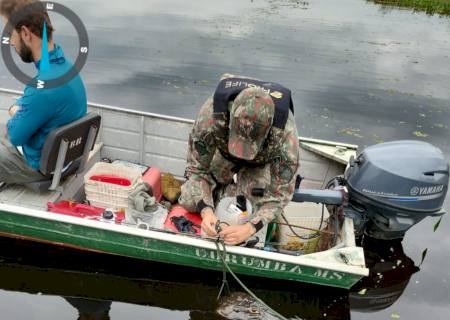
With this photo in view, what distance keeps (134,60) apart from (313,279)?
7.97 m

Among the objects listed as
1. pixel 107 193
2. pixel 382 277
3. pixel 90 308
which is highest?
pixel 107 193

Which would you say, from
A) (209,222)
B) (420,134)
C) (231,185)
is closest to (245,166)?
(231,185)

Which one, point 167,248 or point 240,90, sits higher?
point 240,90

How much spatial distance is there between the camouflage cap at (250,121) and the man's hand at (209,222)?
664 mm

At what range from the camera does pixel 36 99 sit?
3393 mm

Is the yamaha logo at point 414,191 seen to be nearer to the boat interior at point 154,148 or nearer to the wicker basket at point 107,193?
the boat interior at point 154,148

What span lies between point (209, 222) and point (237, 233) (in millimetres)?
236

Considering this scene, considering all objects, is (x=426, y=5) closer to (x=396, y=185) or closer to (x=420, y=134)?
(x=420, y=134)

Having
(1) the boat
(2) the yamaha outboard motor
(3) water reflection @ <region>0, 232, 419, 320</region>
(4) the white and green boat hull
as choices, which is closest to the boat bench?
(1) the boat

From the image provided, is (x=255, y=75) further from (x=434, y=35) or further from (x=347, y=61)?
(x=434, y=35)

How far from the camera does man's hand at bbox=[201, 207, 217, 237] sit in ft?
11.3

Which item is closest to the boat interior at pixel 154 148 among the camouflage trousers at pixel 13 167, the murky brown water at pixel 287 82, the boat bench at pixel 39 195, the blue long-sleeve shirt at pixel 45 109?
the boat bench at pixel 39 195

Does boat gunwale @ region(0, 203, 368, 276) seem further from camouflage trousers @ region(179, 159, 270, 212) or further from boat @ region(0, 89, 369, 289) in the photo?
camouflage trousers @ region(179, 159, 270, 212)

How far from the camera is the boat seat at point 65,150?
3.61 meters
